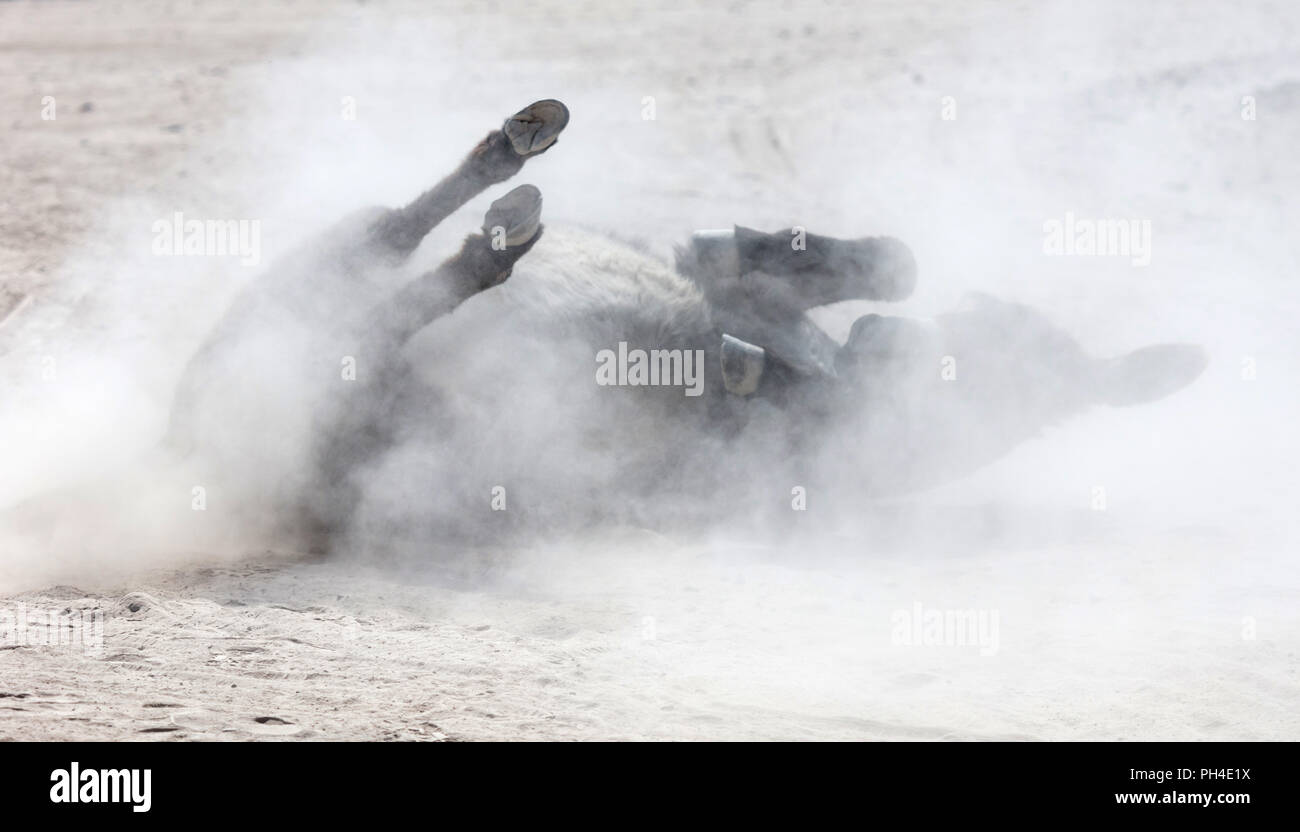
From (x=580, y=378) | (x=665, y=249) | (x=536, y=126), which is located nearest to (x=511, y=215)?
(x=536, y=126)

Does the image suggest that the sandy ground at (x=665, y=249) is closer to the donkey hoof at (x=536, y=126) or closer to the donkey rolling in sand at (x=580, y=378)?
the donkey rolling in sand at (x=580, y=378)

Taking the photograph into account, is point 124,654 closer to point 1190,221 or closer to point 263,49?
point 1190,221

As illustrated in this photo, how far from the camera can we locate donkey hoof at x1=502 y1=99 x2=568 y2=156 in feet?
14.8

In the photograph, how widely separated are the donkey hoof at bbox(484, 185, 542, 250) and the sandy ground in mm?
827

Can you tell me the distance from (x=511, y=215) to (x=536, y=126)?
1.03 feet

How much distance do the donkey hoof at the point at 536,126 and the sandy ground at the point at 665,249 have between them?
0.83m

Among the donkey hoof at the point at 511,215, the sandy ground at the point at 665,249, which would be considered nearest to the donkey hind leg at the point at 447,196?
the donkey hoof at the point at 511,215

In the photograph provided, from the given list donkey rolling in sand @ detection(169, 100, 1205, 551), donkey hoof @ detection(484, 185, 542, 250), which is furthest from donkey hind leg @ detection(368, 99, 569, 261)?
donkey hoof @ detection(484, 185, 542, 250)

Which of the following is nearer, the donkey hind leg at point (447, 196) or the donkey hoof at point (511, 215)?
the donkey hoof at point (511, 215)

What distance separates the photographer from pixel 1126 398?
5.45 metres

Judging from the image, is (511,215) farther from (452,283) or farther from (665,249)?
(665,249)

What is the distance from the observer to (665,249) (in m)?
5.47

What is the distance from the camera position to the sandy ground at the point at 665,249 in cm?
361

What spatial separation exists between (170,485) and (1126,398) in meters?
3.71
